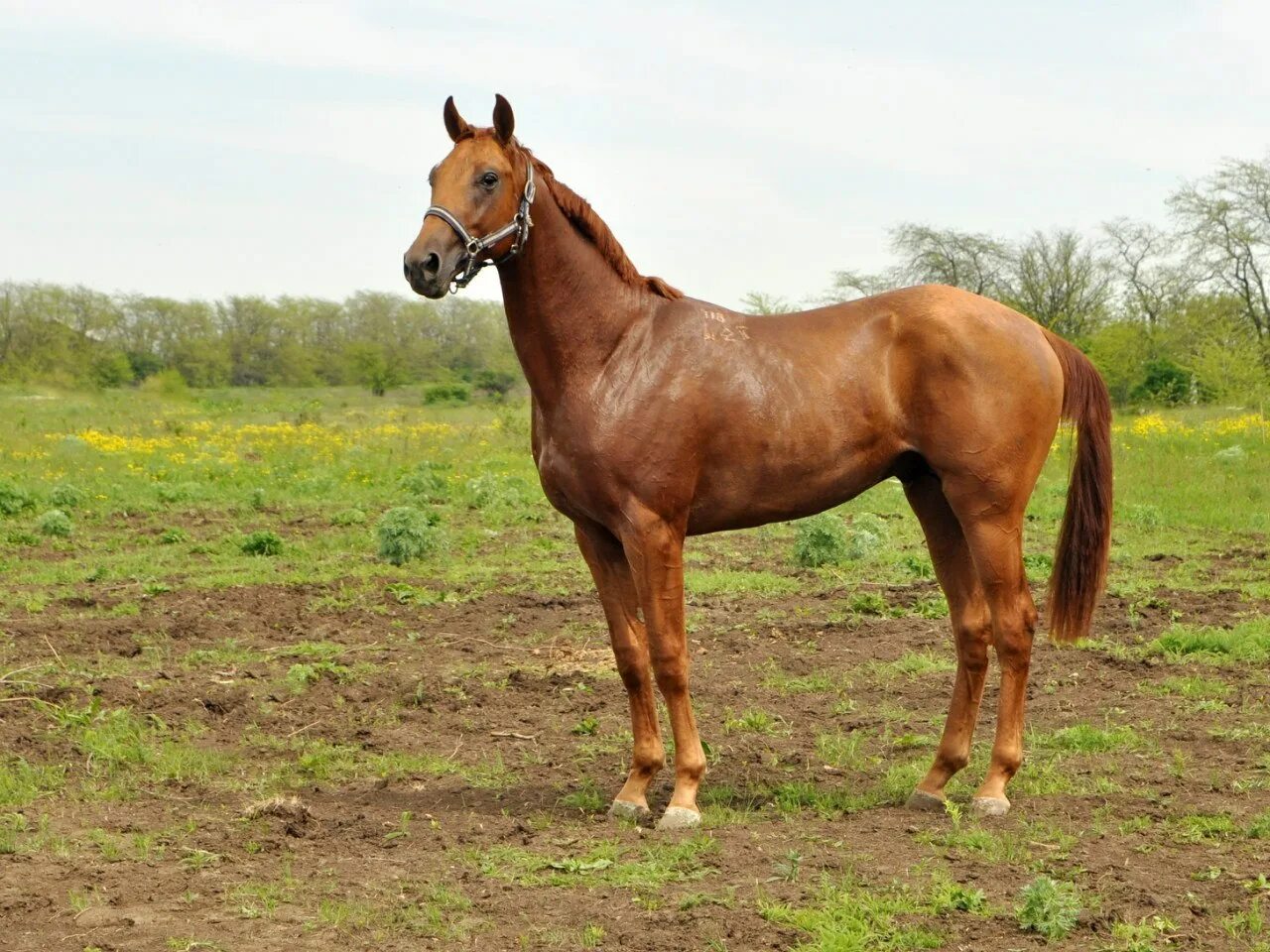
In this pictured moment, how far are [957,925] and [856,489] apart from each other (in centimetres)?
206

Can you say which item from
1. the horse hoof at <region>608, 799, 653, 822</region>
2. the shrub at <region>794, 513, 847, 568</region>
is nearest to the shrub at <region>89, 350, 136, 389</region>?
the shrub at <region>794, 513, 847, 568</region>

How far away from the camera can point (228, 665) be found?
8.37 m

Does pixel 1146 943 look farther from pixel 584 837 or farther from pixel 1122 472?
pixel 1122 472

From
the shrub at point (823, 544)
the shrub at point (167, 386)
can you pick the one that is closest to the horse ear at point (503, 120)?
the shrub at point (823, 544)

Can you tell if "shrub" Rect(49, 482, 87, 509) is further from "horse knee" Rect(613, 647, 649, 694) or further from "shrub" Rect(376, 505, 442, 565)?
"horse knee" Rect(613, 647, 649, 694)

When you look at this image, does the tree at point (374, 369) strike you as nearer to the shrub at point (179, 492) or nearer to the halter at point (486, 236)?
the shrub at point (179, 492)

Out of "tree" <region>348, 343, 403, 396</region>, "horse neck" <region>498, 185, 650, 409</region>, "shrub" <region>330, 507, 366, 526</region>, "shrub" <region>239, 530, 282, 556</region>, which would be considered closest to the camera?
"horse neck" <region>498, 185, 650, 409</region>

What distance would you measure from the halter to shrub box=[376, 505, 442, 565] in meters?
7.39

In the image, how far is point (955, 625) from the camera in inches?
232

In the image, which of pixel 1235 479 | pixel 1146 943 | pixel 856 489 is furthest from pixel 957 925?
pixel 1235 479

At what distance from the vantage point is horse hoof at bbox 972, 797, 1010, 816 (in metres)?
Answer: 5.46

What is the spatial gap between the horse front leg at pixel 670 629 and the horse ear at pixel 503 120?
5.23ft

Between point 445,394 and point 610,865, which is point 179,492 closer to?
point 610,865

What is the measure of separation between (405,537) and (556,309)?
24.0 feet
